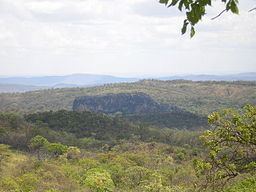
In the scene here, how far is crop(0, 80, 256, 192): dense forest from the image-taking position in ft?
31.3

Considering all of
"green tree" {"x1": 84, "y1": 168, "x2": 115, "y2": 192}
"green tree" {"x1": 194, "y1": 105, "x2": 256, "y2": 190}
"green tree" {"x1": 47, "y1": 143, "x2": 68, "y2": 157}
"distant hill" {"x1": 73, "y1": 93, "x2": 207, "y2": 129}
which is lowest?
"distant hill" {"x1": 73, "y1": 93, "x2": 207, "y2": 129}

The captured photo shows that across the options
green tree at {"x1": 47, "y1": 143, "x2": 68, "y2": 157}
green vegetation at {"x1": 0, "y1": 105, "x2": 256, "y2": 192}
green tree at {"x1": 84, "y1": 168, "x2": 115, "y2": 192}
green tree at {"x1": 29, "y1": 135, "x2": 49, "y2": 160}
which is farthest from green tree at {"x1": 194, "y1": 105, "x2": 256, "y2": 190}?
green tree at {"x1": 29, "y1": 135, "x2": 49, "y2": 160}

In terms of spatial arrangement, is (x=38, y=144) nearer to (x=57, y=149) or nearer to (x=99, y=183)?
(x=57, y=149)

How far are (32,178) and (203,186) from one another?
1353 inches

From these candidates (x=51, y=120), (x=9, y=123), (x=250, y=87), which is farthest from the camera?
(x=250, y=87)

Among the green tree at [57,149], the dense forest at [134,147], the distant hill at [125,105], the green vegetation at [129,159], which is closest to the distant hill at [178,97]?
the dense forest at [134,147]

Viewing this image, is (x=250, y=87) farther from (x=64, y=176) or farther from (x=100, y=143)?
(x=64, y=176)

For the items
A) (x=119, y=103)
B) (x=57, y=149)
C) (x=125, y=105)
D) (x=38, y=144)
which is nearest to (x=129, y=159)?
(x=57, y=149)

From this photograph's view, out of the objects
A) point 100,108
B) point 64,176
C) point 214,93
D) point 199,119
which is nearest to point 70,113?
point 199,119

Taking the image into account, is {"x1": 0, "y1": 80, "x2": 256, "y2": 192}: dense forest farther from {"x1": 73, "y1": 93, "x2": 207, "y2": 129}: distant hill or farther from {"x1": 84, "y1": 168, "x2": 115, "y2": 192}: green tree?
{"x1": 73, "y1": 93, "x2": 207, "y2": 129}: distant hill

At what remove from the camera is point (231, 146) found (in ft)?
31.6

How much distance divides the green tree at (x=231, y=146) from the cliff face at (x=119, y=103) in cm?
15233

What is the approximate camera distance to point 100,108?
172500 millimetres

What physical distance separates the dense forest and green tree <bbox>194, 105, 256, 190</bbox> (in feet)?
0.07
